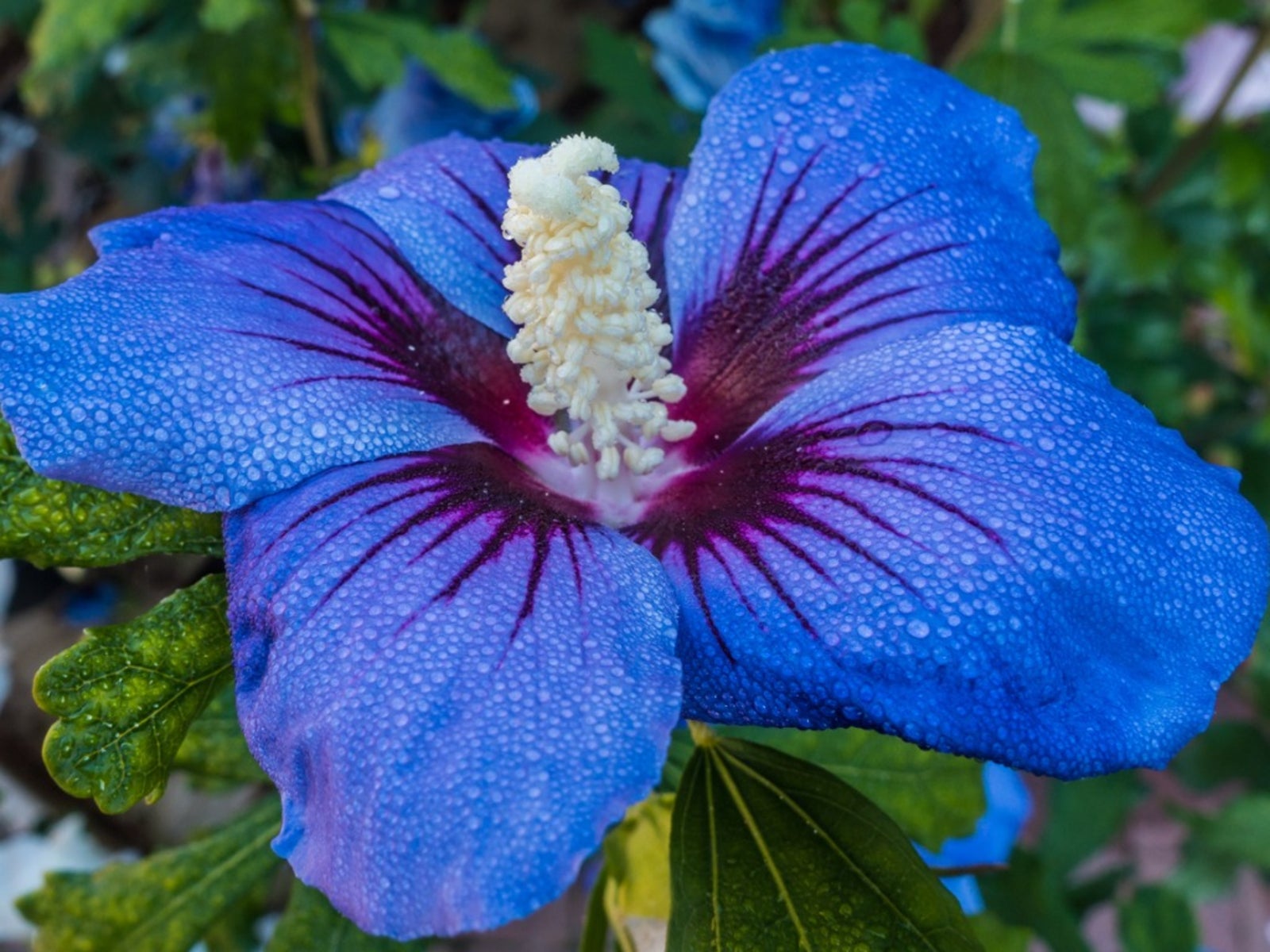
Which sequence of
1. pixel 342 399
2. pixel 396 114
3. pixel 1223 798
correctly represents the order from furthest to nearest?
pixel 1223 798
pixel 396 114
pixel 342 399

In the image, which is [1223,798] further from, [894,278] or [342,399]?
[342,399]

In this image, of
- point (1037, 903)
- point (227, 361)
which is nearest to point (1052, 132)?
point (1037, 903)

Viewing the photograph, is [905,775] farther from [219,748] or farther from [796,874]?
[219,748]

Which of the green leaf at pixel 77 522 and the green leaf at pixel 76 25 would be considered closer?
the green leaf at pixel 77 522

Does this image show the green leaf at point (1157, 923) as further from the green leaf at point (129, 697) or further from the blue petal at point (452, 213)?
the green leaf at point (129, 697)

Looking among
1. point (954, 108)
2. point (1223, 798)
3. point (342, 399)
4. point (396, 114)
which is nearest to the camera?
point (342, 399)

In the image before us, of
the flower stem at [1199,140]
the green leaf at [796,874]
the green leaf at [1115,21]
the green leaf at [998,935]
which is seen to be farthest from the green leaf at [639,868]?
the flower stem at [1199,140]

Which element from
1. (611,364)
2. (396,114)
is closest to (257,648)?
(611,364)
